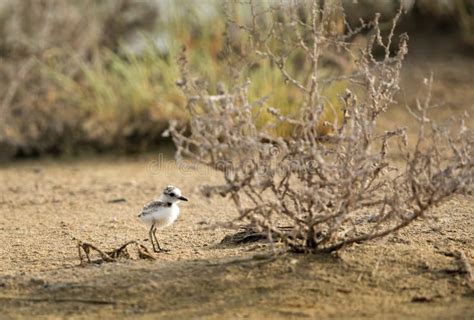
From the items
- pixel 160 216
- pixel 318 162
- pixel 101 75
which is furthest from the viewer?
pixel 101 75

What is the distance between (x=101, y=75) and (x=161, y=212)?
5.18 m

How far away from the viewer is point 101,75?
11094 mm

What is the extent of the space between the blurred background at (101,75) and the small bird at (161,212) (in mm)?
3645

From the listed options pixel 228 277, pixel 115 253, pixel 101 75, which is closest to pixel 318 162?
pixel 228 277

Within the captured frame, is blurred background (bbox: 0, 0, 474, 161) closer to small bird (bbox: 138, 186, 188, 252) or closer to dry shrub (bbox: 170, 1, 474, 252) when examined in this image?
small bird (bbox: 138, 186, 188, 252)

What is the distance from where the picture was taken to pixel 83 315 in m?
5.13

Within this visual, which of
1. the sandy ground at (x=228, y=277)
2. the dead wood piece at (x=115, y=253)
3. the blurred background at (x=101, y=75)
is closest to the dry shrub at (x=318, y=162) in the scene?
the sandy ground at (x=228, y=277)

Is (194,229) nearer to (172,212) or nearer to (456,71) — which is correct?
(172,212)

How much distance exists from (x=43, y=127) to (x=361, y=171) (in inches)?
249

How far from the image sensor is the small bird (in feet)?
20.3

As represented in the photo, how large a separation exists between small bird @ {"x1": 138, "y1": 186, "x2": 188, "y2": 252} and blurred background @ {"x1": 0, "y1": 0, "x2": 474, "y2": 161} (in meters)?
3.64

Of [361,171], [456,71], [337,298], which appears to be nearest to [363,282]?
[337,298]

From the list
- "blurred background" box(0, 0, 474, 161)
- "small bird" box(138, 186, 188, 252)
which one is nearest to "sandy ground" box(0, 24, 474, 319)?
"small bird" box(138, 186, 188, 252)

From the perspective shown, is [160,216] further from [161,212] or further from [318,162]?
[318,162]
